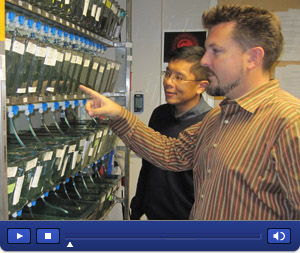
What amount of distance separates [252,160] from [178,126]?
1032 millimetres

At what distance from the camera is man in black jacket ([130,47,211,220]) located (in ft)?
6.27

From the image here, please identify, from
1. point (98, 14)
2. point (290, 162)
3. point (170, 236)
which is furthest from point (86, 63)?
point (170, 236)

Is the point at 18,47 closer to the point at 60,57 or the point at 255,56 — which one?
the point at 60,57

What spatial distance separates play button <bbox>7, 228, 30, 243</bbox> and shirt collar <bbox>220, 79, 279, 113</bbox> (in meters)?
0.79

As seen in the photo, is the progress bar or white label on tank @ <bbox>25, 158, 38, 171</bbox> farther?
white label on tank @ <bbox>25, 158, 38, 171</bbox>

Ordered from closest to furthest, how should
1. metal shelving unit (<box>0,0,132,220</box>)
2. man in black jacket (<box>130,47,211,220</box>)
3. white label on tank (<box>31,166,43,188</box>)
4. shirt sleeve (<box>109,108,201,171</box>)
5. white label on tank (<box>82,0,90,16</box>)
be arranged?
metal shelving unit (<box>0,0,132,220</box>) < shirt sleeve (<box>109,108,201,171</box>) < white label on tank (<box>31,166,43,188</box>) < man in black jacket (<box>130,47,211,220</box>) < white label on tank (<box>82,0,90,16</box>)

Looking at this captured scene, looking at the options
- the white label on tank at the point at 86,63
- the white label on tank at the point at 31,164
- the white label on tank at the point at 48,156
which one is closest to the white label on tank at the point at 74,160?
the white label on tank at the point at 48,156

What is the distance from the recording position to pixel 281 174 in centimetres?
90

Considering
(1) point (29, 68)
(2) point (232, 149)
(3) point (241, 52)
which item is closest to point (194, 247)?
(2) point (232, 149)

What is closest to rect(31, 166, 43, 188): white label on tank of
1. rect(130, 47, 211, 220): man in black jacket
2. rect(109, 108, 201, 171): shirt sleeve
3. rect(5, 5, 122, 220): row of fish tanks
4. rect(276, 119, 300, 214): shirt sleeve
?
rect(5, 5, 122, 220): row of fish tanks

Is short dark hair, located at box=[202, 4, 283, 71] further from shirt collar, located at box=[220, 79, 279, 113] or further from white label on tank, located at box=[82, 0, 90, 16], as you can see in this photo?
white label on tank, located at box=[82, 0, 90, 16]

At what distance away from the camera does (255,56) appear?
1.13 metres

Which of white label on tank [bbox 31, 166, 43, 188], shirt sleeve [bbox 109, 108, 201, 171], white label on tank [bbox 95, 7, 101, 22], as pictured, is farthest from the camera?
white label on tank [bbox 95, 7, 101, 22]

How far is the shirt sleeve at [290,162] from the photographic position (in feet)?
2.80
